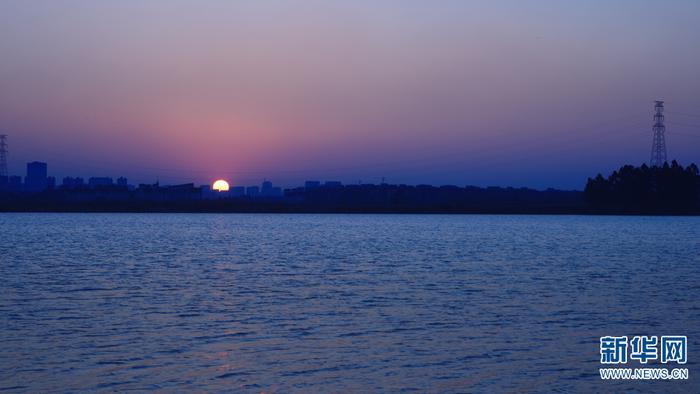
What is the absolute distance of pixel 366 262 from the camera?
5375 cm

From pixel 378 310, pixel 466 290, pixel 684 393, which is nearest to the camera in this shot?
pixel 684 393

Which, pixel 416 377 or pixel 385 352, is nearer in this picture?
pixel 416 377

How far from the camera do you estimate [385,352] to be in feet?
71.4

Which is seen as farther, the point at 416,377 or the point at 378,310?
the point at 378,310

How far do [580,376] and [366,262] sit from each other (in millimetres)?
34704

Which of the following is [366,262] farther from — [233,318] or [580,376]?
[580,376]

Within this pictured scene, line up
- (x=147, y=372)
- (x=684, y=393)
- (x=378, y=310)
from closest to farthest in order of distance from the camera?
(x=684, y=393), (x=147, y=372), (x=378, y=310)

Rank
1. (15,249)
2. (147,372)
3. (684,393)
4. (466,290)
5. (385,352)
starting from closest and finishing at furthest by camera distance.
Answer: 1. (684,393)
2. (147,372)
3. (385,352)
4. (466,290)
5. (15,249)

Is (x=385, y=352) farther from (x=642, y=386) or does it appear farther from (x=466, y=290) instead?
(x=466, y=290)

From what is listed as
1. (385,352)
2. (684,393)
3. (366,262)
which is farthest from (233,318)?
(366,262)

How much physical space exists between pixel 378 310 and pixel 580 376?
1113 centimetres

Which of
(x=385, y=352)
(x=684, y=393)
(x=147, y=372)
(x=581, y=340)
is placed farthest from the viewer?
(x=581, y=340)

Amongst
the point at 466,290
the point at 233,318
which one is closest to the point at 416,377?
the point at 233,318

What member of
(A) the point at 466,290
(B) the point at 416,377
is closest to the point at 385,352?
(B) the point at 416,377
